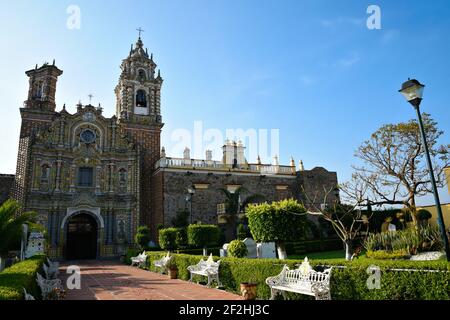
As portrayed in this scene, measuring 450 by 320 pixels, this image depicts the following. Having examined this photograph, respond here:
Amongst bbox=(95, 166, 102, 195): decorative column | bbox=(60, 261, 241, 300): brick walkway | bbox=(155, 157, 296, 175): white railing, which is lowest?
bbox=(60, 261, 241, 300): brick walkway

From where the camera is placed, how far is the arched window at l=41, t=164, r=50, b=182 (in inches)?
1096

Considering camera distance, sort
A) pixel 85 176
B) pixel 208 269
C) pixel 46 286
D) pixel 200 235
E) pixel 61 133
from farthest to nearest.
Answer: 1. pixel 85 176
2. pixel 61 133
3. pixel 200 235
4. pixel 208 269
5. pixel 46 286

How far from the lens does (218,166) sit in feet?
103

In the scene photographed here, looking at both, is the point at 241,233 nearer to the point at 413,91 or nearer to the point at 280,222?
the point at 280,222

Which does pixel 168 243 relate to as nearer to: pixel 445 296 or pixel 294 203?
pixel 294 203

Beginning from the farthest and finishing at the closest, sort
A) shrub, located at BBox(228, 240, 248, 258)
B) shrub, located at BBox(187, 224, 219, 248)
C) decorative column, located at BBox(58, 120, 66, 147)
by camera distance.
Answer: decorative column, located at BBox(58, 120, 66, 147)
shrub, located at BBox(187, 224, 219, 248)
shrub, located at BBox(228, 240, 248, 258)

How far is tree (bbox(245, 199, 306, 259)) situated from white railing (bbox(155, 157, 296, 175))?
16374 mm

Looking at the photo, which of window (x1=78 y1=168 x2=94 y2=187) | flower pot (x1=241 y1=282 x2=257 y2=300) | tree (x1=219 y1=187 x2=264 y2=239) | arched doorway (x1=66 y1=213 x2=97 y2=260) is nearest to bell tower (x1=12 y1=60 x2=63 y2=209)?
window (x1=78 y1=168 x2=94 y2=187)

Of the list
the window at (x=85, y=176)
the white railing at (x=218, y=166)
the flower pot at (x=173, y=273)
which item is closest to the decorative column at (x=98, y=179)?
the window at (x=85, y=176)

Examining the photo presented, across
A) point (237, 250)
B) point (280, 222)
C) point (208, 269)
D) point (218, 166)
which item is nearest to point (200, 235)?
point (237, 250)

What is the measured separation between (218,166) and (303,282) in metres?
24.0

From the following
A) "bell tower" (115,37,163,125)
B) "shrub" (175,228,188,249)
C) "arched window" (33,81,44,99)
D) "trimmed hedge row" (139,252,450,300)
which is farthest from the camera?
"bell tower" (115,37,163,125)

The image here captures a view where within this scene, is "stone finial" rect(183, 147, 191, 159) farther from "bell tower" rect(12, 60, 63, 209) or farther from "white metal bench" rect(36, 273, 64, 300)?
"white metal bench" rect(36, 273, 64, 300)

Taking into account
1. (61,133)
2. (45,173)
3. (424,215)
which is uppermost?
(61,133)
